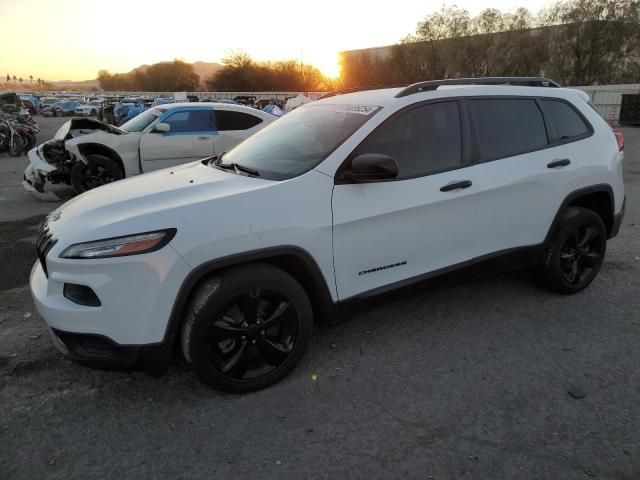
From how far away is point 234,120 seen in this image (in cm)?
892

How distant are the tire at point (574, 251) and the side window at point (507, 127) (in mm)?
701

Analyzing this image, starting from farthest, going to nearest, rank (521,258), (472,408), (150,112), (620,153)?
(150,112), (620,153), (521,258), (472,408)

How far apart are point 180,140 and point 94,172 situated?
155cm

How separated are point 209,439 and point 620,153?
4125mm

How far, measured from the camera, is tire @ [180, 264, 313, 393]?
2.59 metres

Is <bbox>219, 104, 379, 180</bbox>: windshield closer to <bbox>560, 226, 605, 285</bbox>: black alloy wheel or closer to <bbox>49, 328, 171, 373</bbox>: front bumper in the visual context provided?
<bbox>49, 328, 171, 373</bbox>: front bumper

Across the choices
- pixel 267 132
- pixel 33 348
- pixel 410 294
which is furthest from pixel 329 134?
pixel 33 348

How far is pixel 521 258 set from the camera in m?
3.76

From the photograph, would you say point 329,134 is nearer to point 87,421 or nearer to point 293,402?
point 293,402

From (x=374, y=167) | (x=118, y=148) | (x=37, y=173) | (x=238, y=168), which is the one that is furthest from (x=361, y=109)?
(x=37, y=173)

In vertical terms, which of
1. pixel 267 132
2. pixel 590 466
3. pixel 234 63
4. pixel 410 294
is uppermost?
pixel 234 63

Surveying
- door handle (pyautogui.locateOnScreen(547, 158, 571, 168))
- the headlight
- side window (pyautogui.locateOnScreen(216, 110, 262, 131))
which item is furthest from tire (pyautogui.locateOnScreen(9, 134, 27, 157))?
door handle (pyautogui.locateOnScreen(547, 158, 571, 168))

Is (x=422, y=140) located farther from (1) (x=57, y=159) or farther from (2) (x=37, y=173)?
(2) (x=37, y=173)

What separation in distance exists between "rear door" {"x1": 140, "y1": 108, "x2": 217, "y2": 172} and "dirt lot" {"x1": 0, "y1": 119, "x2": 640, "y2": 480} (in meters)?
4.87
